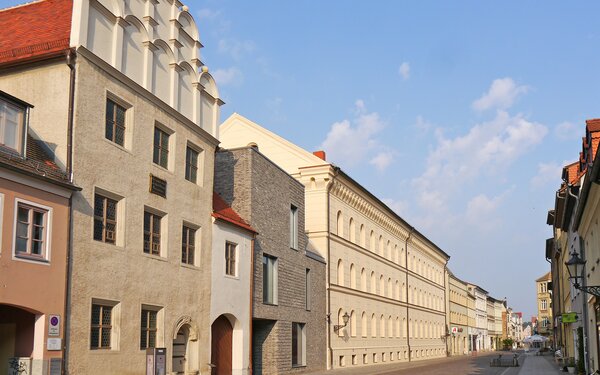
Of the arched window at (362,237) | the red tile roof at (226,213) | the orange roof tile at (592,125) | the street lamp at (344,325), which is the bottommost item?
the street lamp at (344,325)

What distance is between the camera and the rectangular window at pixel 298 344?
106ft

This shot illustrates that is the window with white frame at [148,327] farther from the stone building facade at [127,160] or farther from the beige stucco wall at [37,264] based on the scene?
the beige stucco wall at [37,264]

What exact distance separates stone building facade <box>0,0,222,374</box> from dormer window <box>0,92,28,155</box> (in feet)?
4.45

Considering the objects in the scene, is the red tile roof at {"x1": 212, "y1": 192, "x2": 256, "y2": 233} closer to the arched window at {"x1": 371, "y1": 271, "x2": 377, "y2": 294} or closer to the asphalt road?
the asphalt road

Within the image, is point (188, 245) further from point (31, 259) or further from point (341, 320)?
point (341, 320)

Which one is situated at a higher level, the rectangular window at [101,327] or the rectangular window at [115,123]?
the rectangular window at [115,123]

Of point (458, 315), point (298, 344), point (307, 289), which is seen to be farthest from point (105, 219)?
point (458, 315)

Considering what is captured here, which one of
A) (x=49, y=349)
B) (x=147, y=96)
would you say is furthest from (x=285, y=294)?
(x=49, y=349)

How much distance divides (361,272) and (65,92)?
103ft

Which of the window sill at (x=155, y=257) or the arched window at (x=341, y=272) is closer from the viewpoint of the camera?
the window sill at (x=155, y=257)

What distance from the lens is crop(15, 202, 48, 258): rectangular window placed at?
15595mm

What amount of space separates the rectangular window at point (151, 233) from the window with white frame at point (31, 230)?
4698 mm

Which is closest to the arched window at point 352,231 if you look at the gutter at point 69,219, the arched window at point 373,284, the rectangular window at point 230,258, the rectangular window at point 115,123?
the arched window at point 373,284

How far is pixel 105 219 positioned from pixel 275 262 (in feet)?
40.5
